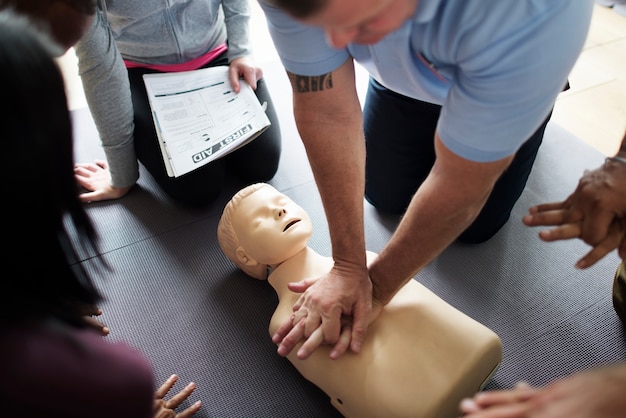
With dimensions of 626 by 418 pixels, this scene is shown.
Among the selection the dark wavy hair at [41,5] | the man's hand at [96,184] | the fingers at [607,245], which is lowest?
the man's hand at [96,184]

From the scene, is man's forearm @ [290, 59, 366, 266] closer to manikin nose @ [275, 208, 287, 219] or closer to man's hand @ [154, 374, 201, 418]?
manikin nose @ [275, 208, 287, 219]

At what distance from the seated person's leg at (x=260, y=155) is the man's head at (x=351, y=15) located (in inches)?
37.0

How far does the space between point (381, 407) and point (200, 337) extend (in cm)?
56

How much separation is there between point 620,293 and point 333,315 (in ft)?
2.46

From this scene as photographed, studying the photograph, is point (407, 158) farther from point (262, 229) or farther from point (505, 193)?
point (262, 229)

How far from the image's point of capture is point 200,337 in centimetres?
121

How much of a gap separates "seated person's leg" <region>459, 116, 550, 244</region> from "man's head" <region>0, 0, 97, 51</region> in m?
1.02

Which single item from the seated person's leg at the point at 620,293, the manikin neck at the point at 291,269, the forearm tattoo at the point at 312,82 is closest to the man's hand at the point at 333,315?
the manikin neck at the point at 291,269

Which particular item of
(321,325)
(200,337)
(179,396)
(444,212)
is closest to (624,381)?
(444,212)

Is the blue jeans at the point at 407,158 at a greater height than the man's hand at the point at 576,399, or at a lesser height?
lesser

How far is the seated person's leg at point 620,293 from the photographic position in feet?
3.63

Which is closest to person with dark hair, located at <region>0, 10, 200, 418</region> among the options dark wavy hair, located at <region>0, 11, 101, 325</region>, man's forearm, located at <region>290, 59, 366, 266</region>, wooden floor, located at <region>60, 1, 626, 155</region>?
dark wavy hair, located at <region>0, 11, 101, 325</region>

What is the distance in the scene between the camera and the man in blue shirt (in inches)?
23.2

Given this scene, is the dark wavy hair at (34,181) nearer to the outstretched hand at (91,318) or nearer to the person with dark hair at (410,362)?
the outstretched hand at (91,318)
